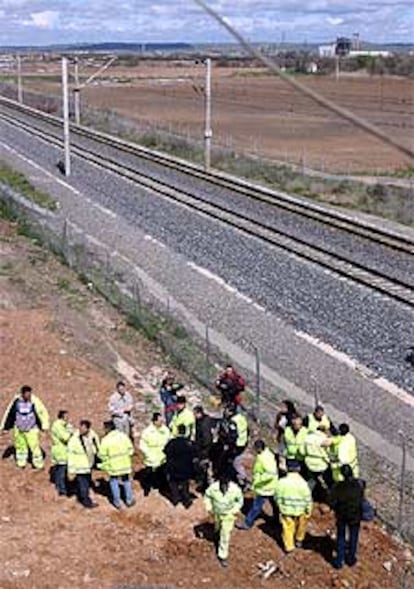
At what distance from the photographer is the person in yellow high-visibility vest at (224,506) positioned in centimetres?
1114

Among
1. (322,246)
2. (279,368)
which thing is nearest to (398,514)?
(279,368)

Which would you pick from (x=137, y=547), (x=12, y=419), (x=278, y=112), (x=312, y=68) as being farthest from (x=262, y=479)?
(x=312, y=68)

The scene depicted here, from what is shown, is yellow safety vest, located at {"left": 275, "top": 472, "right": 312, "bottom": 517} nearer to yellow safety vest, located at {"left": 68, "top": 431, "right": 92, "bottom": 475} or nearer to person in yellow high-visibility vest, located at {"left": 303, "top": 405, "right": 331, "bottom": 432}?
person in yellow high-visibility vest, located at {"left": 303, "top": 405, "right": 331, "bottom": 432}

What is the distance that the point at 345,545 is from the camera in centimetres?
1135

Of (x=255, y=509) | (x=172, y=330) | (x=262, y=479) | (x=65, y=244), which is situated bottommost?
(x=172, y=330)

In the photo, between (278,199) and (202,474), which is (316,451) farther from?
(278,199)

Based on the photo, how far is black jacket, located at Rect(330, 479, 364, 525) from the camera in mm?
10781

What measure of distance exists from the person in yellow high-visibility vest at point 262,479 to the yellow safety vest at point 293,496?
37cm

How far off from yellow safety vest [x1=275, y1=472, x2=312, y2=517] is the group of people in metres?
0.01

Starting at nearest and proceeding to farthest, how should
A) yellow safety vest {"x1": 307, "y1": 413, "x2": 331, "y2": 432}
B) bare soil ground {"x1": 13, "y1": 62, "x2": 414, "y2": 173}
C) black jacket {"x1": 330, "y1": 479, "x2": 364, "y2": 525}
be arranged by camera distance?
black jacket {"x1": 330, "y1": 479, "x2": 364, "y2": 525}
yellow safety vest {"x1": 307, "y1": 413, "x2": 331, "y2": 432}
bare soil ground {"x1": 13, "y1": 62, "x2": 414, "y2": 173}

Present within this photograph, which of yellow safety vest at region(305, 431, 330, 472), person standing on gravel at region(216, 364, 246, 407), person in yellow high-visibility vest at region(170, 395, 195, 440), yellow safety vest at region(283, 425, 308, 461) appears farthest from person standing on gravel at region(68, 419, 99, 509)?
person standing on gravel at region(216, 364, 246, 407)

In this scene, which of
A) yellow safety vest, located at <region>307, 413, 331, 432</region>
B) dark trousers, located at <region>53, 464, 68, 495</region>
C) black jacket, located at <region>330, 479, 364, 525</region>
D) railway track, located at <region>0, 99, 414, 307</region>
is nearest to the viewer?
black jacket, located at <region>330, 479, 364, 525</region>

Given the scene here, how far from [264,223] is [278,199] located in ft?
16.8

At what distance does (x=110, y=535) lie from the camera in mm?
11953
